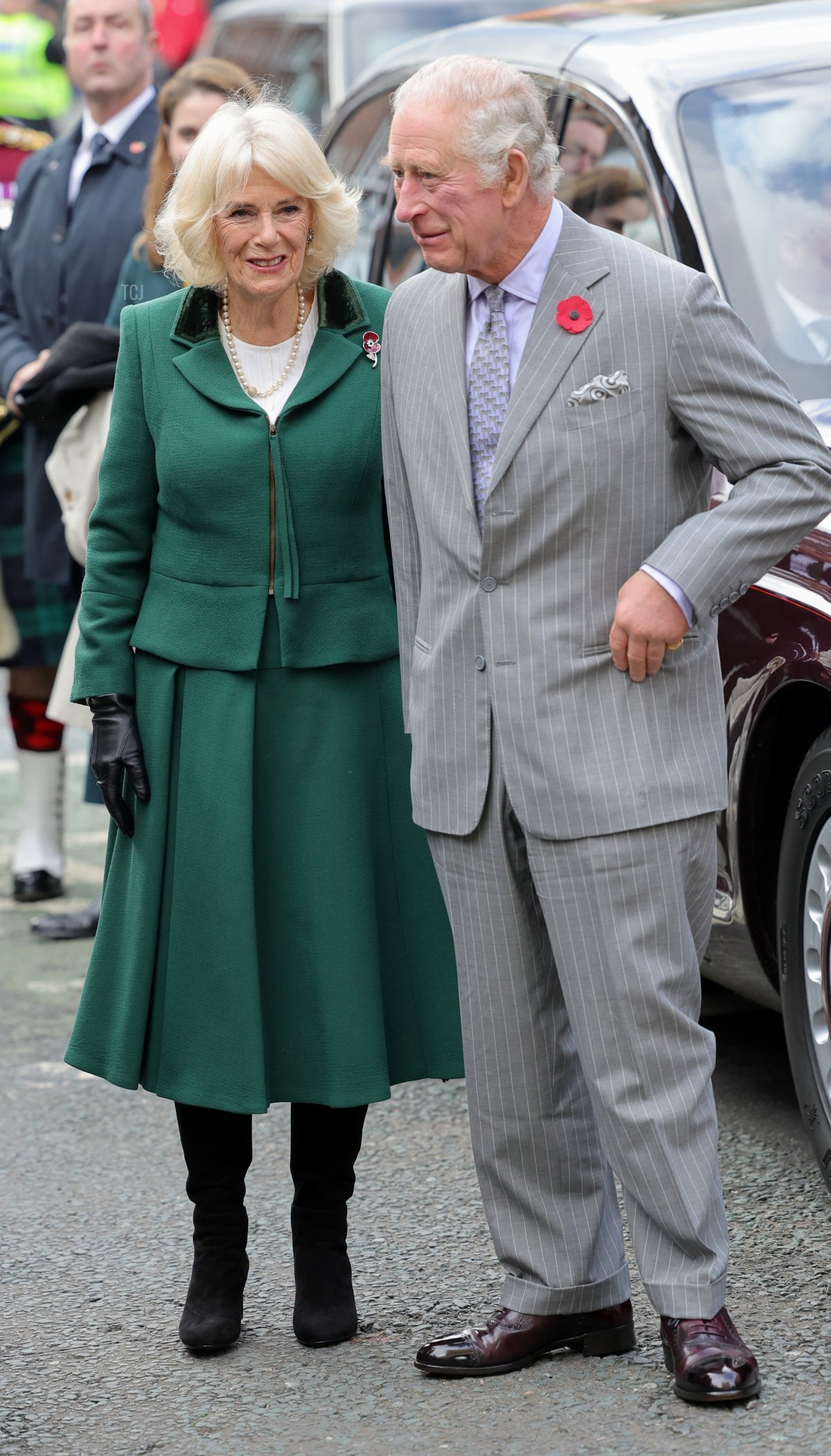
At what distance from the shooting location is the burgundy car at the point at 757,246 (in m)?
3.63

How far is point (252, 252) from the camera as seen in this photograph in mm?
3189

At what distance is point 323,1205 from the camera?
345 centimetres

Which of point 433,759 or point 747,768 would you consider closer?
point 433,759

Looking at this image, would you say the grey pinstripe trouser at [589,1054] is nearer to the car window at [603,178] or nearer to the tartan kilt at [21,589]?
the car window at [603,178]

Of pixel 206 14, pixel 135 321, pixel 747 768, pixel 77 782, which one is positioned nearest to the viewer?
pixel 135 321

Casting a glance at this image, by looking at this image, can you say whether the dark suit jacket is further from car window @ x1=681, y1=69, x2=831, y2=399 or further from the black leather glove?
the black leather glove

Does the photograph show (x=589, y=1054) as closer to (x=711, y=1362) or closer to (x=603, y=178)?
(x=711, y=1362)

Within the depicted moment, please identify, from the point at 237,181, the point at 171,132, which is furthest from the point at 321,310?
the point at 171,132

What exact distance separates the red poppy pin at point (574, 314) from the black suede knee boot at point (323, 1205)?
1264mm

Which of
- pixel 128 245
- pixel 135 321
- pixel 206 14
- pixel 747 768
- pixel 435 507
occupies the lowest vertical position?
pixel 747 768

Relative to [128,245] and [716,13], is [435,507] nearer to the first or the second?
[716,13]

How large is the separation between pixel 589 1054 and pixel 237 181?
1.35 metres

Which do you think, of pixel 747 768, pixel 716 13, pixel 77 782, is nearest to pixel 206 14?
pixel 77 782

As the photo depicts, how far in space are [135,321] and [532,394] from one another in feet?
2.41
